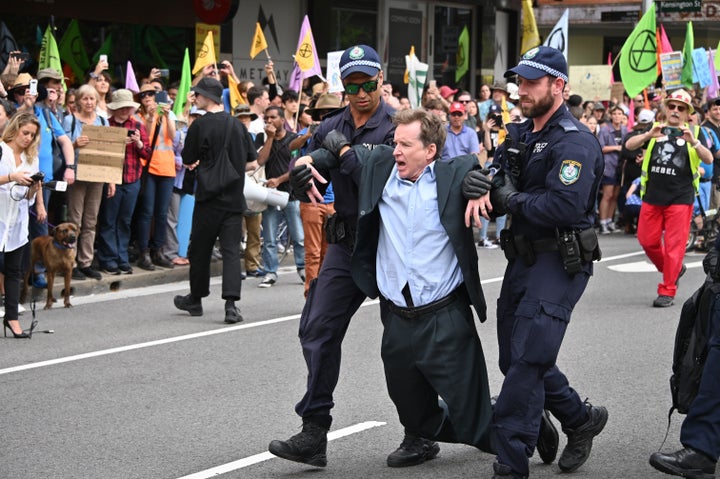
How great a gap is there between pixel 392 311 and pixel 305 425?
77 centimetres

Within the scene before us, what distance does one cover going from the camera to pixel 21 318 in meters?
11.3

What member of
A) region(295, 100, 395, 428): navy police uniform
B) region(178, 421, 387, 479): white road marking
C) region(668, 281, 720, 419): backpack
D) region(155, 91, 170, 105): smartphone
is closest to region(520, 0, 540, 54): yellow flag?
region(155, 91, 170, 105): smartphone

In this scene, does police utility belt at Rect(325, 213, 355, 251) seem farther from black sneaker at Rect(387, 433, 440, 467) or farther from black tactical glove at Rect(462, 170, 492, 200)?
black sneaker at Rect(387, 433, 440, 467)

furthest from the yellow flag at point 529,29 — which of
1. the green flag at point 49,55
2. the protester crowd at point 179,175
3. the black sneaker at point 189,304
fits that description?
the black sneaker at point 189,304

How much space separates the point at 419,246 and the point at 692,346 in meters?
1.44

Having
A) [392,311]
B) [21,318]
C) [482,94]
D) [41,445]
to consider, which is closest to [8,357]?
[21,318]

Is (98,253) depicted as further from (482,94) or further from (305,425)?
(482,94)

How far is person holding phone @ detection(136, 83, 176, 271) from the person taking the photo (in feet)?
45.9

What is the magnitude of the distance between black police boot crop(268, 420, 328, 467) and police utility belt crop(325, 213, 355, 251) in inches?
36.4

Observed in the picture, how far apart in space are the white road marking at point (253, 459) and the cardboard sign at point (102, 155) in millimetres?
6395

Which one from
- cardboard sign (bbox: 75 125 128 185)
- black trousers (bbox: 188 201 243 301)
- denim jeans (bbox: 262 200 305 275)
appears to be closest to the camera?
black trousers (bbox: 188 201 243 301)

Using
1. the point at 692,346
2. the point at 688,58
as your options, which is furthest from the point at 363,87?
the point at 688,58

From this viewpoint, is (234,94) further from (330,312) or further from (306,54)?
(330,312)

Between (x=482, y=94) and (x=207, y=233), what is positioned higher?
(x=482, y=94)
